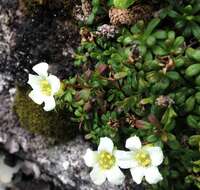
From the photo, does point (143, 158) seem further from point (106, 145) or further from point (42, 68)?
point (42, 68)

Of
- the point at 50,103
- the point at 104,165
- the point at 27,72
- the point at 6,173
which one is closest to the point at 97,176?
the point at 104,165

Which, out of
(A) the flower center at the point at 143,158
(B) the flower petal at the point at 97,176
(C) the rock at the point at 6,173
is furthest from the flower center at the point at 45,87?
(C) the rock at the point at 6,173

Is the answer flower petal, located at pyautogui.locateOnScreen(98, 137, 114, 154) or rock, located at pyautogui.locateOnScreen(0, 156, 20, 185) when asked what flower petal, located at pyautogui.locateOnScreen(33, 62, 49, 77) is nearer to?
flower petal, located at pyautogui.locateOnScreen(98, 137, 114, 154)

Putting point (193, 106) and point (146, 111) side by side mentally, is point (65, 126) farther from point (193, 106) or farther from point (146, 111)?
point (193, 106)

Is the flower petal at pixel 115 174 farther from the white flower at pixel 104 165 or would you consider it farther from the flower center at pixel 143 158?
the flower center at pixel 143 158

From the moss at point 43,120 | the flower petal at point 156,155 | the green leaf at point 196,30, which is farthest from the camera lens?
the moss at point 43,120

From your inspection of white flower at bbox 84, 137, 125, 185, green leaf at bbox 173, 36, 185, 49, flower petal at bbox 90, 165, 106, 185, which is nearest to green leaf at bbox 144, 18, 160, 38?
green leaf at bbox 173, 36, 185, 49

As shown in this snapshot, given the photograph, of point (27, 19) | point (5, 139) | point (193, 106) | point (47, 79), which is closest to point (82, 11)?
point (27, 19)
